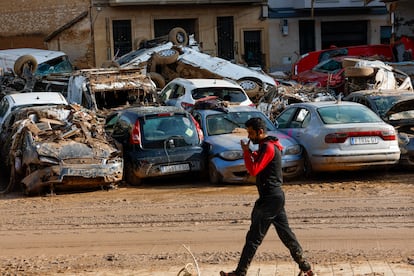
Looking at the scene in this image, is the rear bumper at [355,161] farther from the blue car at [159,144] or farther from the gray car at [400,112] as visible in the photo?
the blue car at [159,144]

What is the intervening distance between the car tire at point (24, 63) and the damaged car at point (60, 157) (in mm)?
10671

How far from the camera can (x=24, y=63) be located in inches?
1013

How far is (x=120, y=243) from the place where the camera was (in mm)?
9680

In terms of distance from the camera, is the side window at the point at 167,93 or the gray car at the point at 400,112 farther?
the side window at the point at 167,93

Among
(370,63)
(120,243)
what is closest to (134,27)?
(370,63)

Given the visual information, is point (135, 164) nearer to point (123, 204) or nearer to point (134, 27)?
point (123, 204)

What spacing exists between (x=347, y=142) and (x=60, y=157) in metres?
5.01

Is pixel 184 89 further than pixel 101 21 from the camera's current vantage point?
No

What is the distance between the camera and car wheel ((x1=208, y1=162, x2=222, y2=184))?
1421 cm

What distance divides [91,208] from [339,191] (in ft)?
13.5

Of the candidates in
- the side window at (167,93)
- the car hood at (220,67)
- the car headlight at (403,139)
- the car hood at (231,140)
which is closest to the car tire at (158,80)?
the car hood at (220,67)

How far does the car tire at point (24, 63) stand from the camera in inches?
1006

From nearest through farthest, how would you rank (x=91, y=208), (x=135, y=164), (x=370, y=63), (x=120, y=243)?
(x=120, y=243)
(x=91, y=208)
(x=135, y=164)
(x=370, y=63)

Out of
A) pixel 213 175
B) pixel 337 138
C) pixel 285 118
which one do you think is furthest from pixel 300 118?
pixel 213 175
